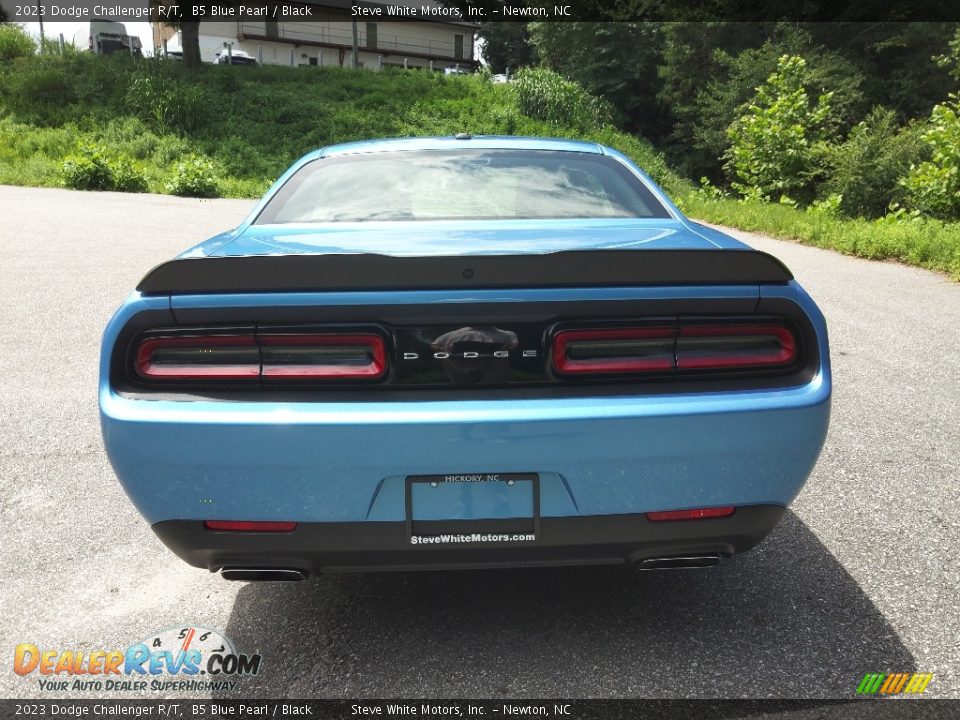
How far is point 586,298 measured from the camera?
1.97 meters

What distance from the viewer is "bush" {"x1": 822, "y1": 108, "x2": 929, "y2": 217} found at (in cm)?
1841

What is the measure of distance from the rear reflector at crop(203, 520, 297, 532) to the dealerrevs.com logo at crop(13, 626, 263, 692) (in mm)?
499

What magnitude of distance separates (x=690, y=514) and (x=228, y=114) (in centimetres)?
3220

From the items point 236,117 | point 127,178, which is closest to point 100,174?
point 127,178

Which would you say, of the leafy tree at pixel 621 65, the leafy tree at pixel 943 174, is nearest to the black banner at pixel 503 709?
the leafy tree at pixel 943 174

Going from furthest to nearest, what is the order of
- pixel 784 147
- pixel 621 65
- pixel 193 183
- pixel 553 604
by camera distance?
pixel 621 65 < pixel 784 147 < pixel 193 183 < pixel 553 604

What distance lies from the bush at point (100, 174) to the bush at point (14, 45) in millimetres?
17614

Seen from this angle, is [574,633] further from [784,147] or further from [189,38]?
[189,38]

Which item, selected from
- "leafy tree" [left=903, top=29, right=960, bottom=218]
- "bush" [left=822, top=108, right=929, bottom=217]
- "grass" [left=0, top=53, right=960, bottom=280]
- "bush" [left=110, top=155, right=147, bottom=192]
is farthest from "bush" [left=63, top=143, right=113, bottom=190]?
"leafy tree" [left=903, top=29, right=960, bottom=218]

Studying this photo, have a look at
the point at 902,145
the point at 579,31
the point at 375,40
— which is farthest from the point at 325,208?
the point at 375,40

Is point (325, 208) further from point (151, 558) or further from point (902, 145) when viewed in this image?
point (902, 145)

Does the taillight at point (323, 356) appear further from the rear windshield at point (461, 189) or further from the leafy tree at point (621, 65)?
the leafy tree at point (621, 65)

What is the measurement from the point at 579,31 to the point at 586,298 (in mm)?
43013

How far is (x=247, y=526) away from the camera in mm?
2029
